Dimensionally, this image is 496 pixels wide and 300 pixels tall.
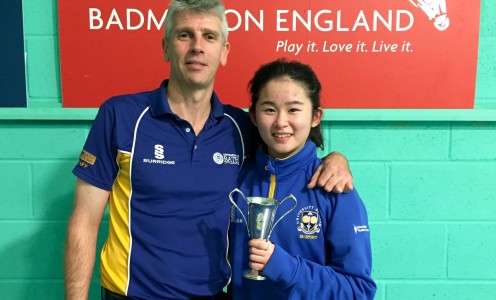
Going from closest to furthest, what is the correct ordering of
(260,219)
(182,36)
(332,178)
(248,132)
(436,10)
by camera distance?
(260,219) → (332,178) → (182,36) → (248,132) → (436,10)

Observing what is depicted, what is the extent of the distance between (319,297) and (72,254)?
67cm

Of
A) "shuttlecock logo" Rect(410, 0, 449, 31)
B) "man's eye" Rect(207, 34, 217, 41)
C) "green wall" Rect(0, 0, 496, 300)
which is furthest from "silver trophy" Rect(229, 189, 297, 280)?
"shuttlecock logo" Rect(410, 0, 449, 31)

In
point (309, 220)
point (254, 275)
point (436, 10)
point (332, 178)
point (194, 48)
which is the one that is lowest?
point (254, 275)

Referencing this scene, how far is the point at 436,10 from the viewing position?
61.1 inches

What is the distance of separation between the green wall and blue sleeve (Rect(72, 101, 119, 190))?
43 centimetres

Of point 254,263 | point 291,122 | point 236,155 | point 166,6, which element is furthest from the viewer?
point 166,6

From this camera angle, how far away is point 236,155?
4.20 feet

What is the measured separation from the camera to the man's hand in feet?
3.60

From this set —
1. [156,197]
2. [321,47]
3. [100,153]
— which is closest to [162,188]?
[156,197]

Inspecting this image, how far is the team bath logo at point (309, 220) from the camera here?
1097 mm

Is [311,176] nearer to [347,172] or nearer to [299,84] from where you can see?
[347,172]

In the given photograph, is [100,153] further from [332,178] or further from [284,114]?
[332,178]

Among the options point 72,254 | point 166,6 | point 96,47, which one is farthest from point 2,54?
point 72,254

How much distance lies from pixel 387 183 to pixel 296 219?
0.66 metres
